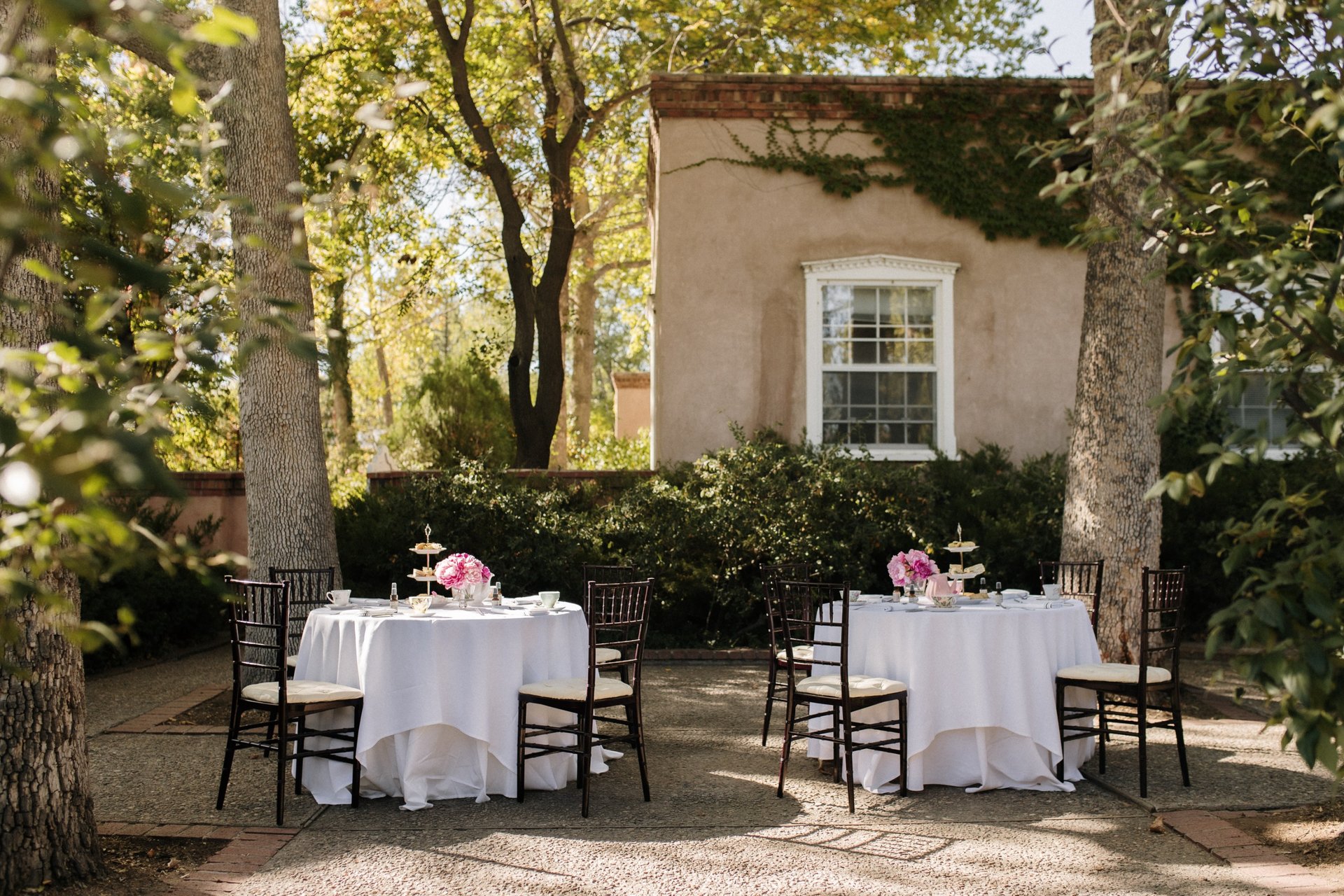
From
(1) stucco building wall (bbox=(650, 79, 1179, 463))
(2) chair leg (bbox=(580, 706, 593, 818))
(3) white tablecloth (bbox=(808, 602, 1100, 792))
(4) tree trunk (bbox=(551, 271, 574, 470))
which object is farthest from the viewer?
(4) tree trunk (bbox=(551, 271, 574, 470))

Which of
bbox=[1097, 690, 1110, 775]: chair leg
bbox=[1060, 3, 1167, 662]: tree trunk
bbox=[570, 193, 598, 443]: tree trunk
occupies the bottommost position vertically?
bbox=[1097, 690, 1110, 775]: chair leg

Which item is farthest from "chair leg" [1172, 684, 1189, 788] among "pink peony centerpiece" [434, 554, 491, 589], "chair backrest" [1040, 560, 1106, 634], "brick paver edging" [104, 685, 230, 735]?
"brick paver edging" [104, 685, 230, 735]

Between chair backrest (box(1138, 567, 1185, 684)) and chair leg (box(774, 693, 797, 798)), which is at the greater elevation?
chair backrest (box(1138, 567, 1185, 684))

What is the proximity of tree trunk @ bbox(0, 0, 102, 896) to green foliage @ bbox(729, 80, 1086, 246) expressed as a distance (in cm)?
876

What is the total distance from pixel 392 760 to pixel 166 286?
4.40m

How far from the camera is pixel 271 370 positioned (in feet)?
26.4

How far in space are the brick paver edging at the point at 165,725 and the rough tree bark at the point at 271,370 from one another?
108cm

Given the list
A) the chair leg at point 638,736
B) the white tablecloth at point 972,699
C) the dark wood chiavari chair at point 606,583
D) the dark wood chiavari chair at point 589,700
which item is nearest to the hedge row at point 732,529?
the dark wood chiavari chair at point 606,583

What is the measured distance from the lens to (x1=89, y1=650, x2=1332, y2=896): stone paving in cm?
477

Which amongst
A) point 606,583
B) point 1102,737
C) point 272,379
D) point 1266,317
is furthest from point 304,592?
point 1266,317

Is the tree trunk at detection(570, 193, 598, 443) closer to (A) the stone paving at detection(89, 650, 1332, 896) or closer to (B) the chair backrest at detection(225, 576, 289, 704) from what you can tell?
(B) the chair backrest at detection(225, 576, 289, 704)

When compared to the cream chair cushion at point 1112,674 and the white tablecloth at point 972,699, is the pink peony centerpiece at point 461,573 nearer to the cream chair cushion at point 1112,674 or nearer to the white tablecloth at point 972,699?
the white tablecloth at point 972,699

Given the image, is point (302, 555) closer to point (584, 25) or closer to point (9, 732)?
point (9, 732)

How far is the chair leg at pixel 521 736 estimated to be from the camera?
5.96 meters
